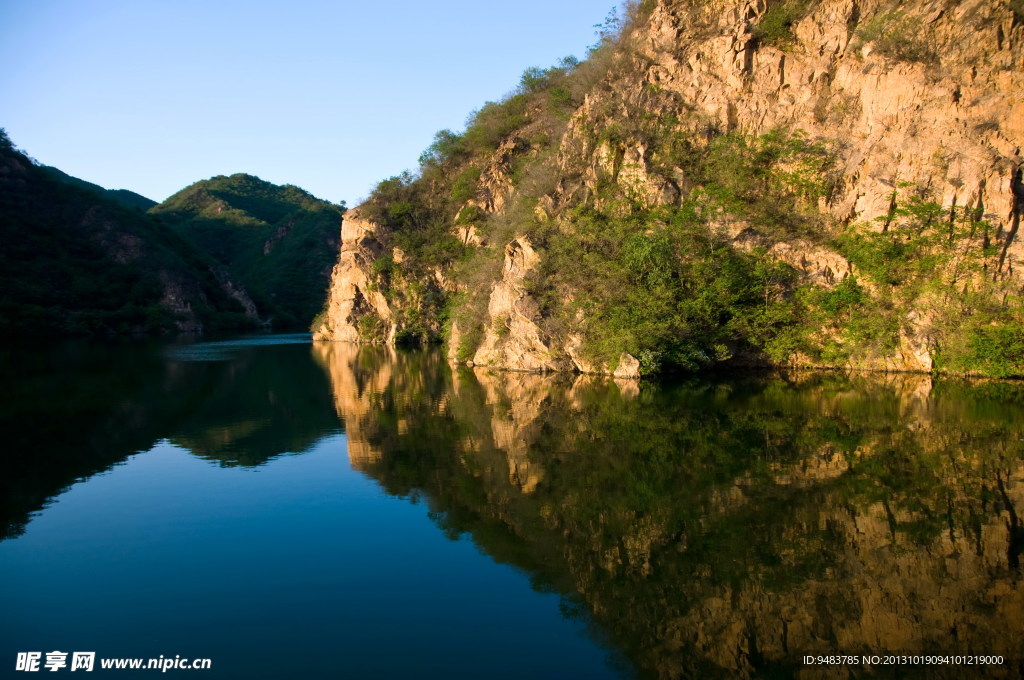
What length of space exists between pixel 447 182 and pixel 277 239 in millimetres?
91228

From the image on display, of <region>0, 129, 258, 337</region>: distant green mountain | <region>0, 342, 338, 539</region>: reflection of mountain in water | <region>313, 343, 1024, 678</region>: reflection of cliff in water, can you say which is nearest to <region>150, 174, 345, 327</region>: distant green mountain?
<region>0, 129, 258, 337</region>: distant green mountain

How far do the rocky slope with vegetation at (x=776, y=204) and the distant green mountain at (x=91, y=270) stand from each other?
69.1 m

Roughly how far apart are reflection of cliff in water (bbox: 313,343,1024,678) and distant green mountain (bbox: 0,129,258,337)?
8207 cm

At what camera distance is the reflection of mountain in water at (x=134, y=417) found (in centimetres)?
1588

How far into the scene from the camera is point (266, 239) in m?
149

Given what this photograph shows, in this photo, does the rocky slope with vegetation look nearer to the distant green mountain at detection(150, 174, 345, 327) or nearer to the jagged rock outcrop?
the jagged rock outcrop

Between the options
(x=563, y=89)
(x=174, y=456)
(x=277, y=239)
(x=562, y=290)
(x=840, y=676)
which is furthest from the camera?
(x=277, y=239)

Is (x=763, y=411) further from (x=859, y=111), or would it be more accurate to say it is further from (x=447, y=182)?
(x=447, y=182)

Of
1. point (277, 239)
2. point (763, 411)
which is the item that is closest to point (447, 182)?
point (763, 411)

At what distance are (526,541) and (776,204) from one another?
30357 mm

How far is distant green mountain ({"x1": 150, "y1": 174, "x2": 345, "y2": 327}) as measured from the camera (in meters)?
133

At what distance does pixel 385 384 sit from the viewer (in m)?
32.4

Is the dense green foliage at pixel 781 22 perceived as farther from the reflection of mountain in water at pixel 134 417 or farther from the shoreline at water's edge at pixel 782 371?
the reflection of mountain in water at pixel 134 417

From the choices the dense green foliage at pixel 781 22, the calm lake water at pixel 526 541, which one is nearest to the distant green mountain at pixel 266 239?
the dense green foliage at pixel 781 22
